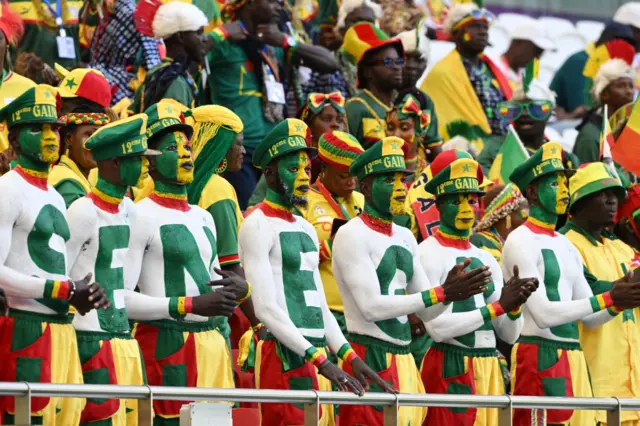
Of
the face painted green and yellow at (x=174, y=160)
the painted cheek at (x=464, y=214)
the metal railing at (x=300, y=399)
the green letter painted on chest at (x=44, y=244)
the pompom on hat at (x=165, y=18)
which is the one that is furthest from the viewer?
the pompom on hat at (x=165, y=18)

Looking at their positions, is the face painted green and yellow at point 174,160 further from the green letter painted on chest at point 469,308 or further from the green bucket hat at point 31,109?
the green letter painted on chest at point 469,308

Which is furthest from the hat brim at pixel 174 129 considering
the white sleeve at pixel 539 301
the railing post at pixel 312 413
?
the white sleeve at pixel 539 301

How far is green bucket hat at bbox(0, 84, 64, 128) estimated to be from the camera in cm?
785

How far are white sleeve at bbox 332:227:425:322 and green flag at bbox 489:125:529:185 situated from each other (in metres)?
3.54

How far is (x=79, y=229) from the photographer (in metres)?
7.93

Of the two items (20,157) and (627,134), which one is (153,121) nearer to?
(20,157)

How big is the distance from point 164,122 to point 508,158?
4.64 m

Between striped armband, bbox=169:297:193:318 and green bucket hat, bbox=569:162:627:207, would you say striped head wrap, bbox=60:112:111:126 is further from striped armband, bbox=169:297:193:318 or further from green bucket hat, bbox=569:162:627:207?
green bucket hat, bbox=569:162:627:207

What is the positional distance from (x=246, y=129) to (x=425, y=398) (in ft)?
14.1

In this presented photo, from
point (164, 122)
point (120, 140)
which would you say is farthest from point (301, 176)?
point (120, 140)

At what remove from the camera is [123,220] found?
317 inches

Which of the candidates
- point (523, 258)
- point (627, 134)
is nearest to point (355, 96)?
point (627, 134)

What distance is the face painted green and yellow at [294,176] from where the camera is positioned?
8.71 meters

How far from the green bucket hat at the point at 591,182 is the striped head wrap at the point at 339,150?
150 cm
